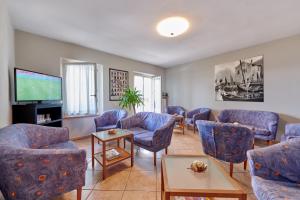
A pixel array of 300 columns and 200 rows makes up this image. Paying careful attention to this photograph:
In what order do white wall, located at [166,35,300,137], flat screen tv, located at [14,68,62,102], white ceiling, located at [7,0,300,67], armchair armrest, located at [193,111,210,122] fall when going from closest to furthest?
white ceiling, located at [7,0,300,67] < flat screen tv, located at [14,68,62,102] < white wall, located at [166,35,300,137] < armchair armrest, located at [193,111,210,122]

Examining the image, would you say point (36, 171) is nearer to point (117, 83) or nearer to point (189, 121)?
point (117, 83)

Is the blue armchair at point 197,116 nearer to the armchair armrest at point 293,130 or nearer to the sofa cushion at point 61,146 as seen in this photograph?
the armchair armrest at point 293,130

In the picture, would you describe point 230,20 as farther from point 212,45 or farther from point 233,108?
point 233,108

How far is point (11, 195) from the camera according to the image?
52.6 inches

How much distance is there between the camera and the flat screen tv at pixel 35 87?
2627mm

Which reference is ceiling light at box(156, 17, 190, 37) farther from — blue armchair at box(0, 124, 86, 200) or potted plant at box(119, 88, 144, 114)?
blue armchair at box(0, 124, 86, 200)

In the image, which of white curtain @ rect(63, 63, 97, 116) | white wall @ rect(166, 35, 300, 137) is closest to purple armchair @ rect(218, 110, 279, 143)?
white wall @ rect(166, 35, 300, 137)

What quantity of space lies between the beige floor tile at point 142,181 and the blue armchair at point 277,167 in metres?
1.23

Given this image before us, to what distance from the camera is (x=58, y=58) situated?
379 cm

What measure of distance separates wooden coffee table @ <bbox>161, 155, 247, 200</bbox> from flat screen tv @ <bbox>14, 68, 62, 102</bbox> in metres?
2.70

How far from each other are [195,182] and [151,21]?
2.63 m

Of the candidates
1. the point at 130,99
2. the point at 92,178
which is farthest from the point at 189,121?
the point at 92,178

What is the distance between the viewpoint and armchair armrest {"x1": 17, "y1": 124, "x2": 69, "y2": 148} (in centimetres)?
217

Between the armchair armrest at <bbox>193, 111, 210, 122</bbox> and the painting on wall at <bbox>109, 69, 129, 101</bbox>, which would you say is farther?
the painting on wall at <bbox>109, 69, 129, 101</bbox>
